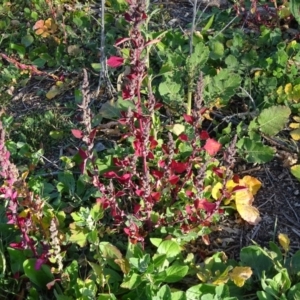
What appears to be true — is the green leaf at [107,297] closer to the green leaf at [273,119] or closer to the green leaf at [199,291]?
the green leaf at [199,291]

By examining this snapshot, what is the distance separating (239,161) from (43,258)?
1.19 m

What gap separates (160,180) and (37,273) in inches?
26.8

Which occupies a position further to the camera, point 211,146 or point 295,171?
point 295,171

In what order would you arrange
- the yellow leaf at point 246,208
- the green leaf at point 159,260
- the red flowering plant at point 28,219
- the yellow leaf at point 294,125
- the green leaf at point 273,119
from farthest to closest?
the yellow leaf at point 294,125 < the green leaf at point 273,119 < the yellow leaf at point 246,208 < the green leaf at point 159,260 < the red flowering plant at point 28,219

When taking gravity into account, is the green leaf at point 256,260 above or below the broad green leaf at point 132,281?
below

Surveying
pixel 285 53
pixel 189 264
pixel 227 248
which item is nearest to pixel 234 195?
pixel 227 248

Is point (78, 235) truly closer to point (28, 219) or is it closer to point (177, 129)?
point (28, 219)

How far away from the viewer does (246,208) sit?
2502 mm

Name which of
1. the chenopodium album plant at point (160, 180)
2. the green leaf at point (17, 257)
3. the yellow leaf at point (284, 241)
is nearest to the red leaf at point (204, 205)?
the chenopodium album plant at point (160, 180)

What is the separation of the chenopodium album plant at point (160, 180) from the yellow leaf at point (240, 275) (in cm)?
27

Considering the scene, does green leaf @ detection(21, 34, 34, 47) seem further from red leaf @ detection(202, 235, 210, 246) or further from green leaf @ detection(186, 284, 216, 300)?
green leaf @ detection(186, 284, 216, 300)

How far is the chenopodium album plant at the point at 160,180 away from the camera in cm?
208

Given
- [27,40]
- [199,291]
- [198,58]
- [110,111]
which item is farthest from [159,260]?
[27,40]

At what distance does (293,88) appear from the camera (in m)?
2.91
